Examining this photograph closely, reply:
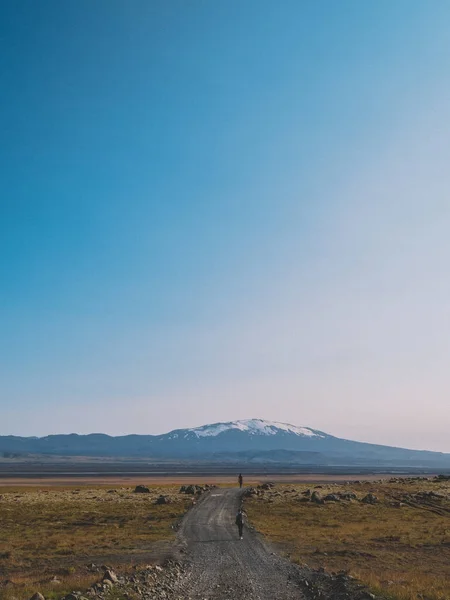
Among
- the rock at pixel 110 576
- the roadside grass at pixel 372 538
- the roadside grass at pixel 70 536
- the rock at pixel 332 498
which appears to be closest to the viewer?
the rock at pixel 110 576

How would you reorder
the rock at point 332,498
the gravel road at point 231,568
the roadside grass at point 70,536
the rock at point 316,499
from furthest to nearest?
1. the rock at point 332,498
2. the rock at point 316,499
3. the roadside grass at point 70,536
4. the gravel road at point 231,568

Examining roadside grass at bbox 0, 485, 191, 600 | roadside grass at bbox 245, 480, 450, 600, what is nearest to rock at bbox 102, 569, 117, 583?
roadside grass at bbox 0, 485, 191, 600

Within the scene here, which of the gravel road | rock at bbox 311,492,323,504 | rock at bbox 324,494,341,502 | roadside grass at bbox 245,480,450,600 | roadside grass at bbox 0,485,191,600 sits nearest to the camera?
the gravel road

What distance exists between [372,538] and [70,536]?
82.1 ft

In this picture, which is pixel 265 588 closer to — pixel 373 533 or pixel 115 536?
pixel 115 536

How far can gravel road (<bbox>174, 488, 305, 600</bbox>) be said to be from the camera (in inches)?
944

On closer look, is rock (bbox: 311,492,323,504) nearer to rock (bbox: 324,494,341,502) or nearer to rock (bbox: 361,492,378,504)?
rock (bbox: 324,494,341,502)

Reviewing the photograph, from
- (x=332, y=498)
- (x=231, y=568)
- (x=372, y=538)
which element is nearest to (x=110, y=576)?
(x=231, y=568)

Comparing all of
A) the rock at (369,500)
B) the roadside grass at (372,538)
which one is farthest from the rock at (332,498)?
the rock at (369,500)

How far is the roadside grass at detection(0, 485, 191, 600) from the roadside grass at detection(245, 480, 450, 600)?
1022cm

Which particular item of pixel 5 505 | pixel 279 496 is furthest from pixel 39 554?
pixel 279 496

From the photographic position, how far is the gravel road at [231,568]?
23984 mm

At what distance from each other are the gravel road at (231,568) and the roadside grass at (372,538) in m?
2.39

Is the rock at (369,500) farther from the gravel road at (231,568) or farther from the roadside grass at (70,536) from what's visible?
the gravel road at (231,568)
